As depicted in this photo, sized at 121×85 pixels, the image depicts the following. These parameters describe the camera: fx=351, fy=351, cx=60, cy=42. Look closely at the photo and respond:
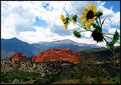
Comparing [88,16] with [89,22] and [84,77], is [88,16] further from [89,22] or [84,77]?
[84,77]

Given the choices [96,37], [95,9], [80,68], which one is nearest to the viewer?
[96,37]

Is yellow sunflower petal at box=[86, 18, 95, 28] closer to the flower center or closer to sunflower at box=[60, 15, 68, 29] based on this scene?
the flower center

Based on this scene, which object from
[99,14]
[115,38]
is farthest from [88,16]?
[115,38]

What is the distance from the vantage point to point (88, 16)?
1177cm

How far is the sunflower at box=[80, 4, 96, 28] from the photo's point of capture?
11.3 m

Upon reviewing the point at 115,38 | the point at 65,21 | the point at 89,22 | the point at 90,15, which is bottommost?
the point at 115,38

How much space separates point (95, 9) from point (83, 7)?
2.22 feet

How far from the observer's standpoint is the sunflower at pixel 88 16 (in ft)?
36.9

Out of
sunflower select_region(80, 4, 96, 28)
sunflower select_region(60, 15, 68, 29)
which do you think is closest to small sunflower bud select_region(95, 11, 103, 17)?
sunflower select_region(80, 4, 96, 28)

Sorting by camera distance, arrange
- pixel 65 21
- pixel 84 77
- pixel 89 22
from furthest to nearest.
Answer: pixel 84 77
pixel 65 21
pixel 89 22

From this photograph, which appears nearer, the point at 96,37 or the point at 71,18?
the point at 96,37

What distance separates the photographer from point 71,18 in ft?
41.0

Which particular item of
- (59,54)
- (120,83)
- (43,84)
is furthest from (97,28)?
(59,54)

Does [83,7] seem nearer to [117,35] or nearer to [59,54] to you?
[117,35]
